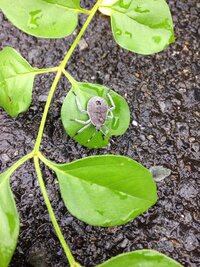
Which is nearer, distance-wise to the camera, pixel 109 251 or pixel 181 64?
pixel 109 251

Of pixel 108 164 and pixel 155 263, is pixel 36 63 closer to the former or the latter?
pixel 108 164

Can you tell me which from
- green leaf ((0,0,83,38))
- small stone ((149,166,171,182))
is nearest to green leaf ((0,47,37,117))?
green leaf ((0,0,83,38))

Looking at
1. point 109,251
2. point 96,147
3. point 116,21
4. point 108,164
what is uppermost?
point 116,21

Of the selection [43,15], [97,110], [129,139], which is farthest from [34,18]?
[129,139]

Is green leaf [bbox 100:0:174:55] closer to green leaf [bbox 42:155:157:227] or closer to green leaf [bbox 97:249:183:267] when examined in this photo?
green leaf [bbox 42:155:157:227]

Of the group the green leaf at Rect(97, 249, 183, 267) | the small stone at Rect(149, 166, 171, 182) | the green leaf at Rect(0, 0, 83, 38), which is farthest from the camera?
the small stone at Rect(149, 166, 171, 182)

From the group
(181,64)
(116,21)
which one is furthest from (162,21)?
(181,64)

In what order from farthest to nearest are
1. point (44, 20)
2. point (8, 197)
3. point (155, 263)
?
point (44, 20), point (8, 197), point (155, 263)

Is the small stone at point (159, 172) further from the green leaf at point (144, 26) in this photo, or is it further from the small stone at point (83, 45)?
the small stone at point (83, 45)
